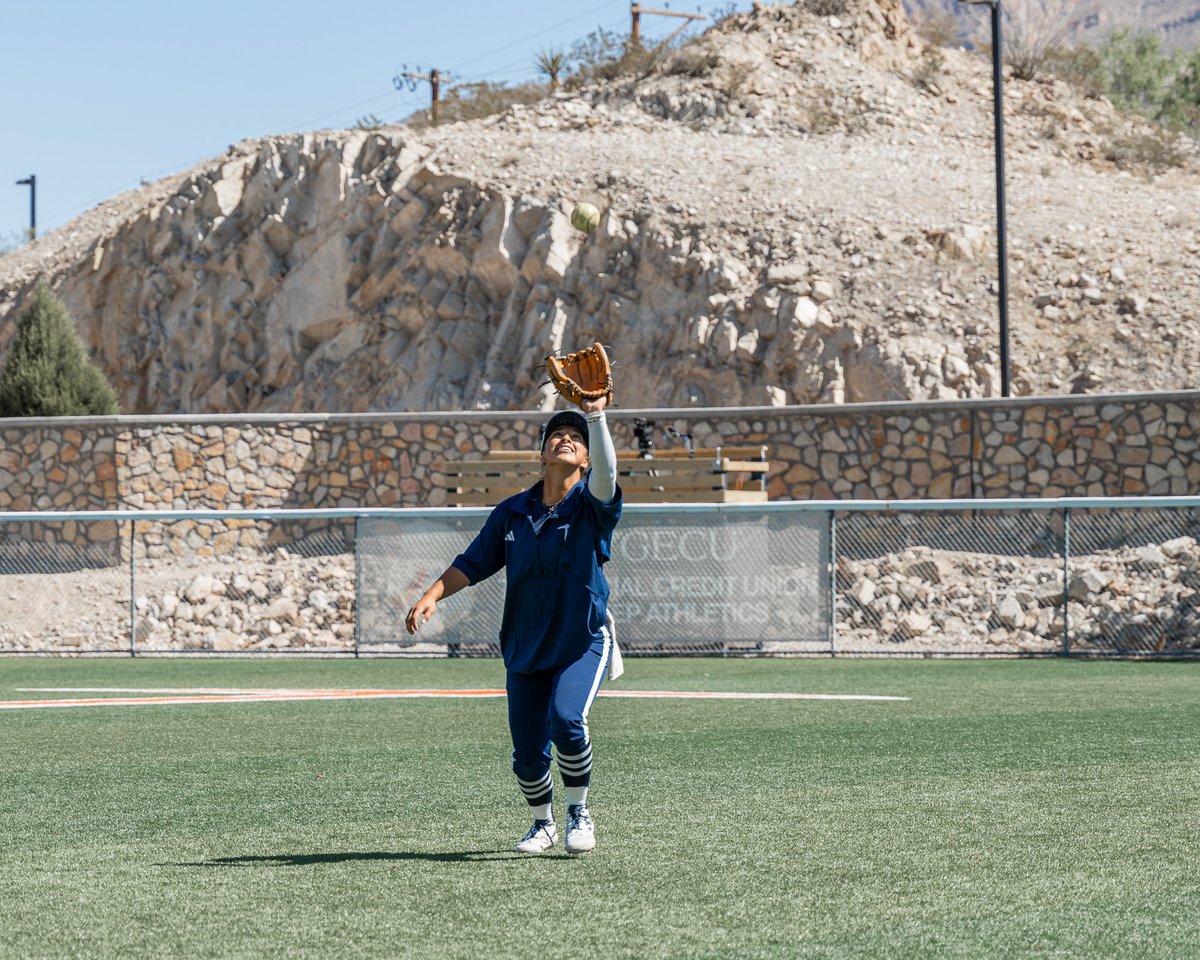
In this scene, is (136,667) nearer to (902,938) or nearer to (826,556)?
(826,556)

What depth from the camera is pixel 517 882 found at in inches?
210

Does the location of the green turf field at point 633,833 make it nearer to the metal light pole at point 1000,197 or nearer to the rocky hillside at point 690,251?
the metal light pole at point 1000,197

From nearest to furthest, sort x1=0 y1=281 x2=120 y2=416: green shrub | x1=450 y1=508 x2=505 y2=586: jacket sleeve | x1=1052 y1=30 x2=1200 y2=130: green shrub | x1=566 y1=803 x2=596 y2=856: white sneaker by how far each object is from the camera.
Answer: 1. x1=566 y1=803 x2=596 y2=856: white sneaker
2. x1=450 y1=508 x2=505 y2=586: jacket sleeve
3. x1=0 y1=281 x2=120 y2=416: green shrub
4. x1=1052 y1=30 x2=1200 y2=130: green shrub

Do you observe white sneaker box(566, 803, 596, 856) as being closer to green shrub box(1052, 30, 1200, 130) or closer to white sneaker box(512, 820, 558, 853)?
white sneaker box(512, 820, 558, 853)

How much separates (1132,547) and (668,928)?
1414cm

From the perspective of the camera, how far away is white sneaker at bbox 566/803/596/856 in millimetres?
5730

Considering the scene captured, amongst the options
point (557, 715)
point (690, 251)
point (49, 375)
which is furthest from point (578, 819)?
point (690, 251)

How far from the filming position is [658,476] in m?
22.0

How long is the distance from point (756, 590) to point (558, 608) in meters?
11.0

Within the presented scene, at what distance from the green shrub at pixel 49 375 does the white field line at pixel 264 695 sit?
61.2 feet

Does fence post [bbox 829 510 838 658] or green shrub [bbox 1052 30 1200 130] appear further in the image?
green shrub [bbox 1052 30 1200 130]

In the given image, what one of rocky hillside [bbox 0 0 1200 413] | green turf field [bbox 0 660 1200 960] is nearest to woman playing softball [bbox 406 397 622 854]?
green turf field [bbox 0 660 1200 960]

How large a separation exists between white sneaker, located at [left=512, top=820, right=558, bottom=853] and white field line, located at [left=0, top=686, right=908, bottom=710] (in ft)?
19.8

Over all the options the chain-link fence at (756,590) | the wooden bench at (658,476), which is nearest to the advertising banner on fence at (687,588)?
the chain-link fence at (756,590)
